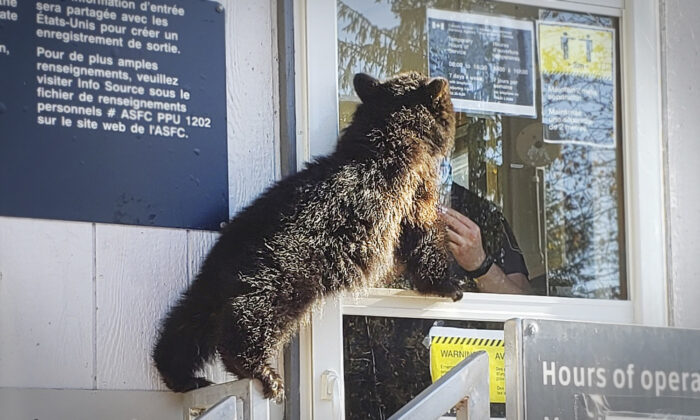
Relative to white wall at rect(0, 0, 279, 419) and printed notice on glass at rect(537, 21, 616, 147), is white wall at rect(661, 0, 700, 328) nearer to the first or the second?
printed notice on glass at rect(537, 21, 616, 147)

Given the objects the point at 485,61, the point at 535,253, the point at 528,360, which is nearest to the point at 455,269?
the point at 535,253

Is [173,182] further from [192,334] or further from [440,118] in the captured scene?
[440,118]

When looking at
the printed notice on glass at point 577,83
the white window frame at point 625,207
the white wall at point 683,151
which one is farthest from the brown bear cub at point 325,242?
the white wall at point 683,151

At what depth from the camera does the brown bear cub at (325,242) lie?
366cm

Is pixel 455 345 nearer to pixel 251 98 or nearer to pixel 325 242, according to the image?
pixel 325 242

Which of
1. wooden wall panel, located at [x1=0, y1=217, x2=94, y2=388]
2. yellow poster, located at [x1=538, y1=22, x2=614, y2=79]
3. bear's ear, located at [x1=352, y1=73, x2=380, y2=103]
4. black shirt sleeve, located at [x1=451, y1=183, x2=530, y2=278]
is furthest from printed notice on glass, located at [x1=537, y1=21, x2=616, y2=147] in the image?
wooden wall panel, located at [x1=0, y1=217, x2=94, y2=388]

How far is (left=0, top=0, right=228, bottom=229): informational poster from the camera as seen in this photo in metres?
3.88

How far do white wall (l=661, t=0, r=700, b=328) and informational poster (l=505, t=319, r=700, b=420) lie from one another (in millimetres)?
1270

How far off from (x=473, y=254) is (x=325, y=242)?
82 cm

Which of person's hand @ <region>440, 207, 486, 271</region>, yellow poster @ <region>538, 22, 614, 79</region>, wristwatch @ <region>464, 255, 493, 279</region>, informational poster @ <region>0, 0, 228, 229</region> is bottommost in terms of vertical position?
wristwatch @ <region>464, 255, 493, 279</region>

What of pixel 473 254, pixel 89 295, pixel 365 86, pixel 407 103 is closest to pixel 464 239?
pixel 473 254

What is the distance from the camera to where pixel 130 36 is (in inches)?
160

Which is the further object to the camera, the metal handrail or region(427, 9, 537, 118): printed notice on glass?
region(427, 9, 537, 118): printed notice on glass

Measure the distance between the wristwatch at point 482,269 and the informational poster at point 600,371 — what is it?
1.11 meters
